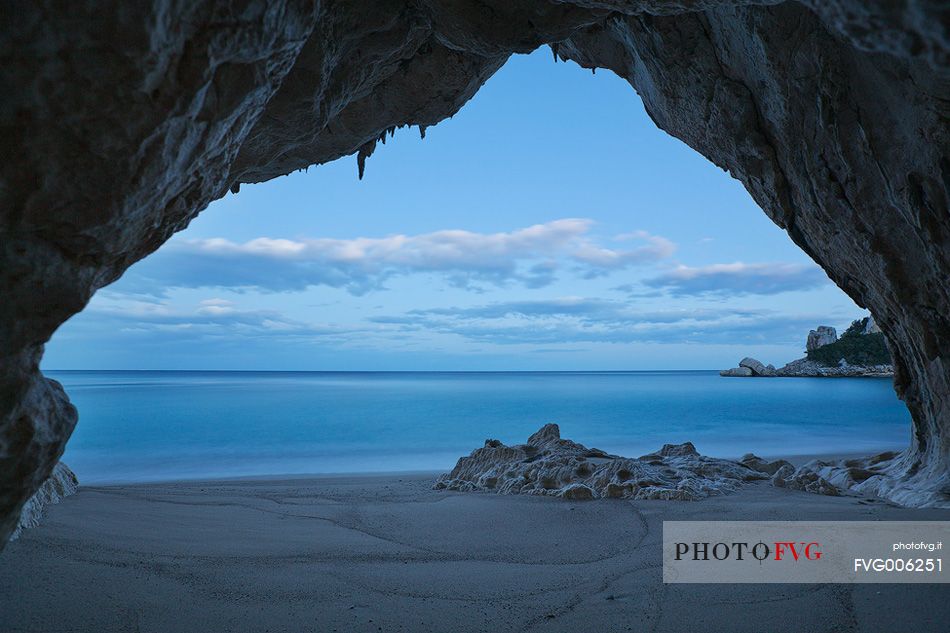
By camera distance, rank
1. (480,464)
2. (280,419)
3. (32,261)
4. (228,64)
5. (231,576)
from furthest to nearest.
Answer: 1. (280,419)
2. (480,464)
3. (231,576)
4. (228,64)
5. (32,261)

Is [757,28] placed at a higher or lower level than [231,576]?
higher

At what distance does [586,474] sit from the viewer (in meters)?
6.18

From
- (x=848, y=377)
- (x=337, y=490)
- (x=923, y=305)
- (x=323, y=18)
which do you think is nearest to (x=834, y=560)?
(x=923, y=305)

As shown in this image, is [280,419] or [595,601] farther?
[280,419]

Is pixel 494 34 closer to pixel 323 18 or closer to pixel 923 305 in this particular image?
pixel 323 18

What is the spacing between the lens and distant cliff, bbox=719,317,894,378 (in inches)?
1998

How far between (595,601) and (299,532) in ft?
8.12

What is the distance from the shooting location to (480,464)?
24.4ft

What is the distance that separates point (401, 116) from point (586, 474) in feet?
14.5

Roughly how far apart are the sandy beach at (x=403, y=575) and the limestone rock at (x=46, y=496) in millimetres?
100

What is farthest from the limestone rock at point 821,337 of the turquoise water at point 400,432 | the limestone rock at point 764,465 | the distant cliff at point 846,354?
the limestone rock at point 764,465

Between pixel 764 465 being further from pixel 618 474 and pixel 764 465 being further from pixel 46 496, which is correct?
pixel 46 496
